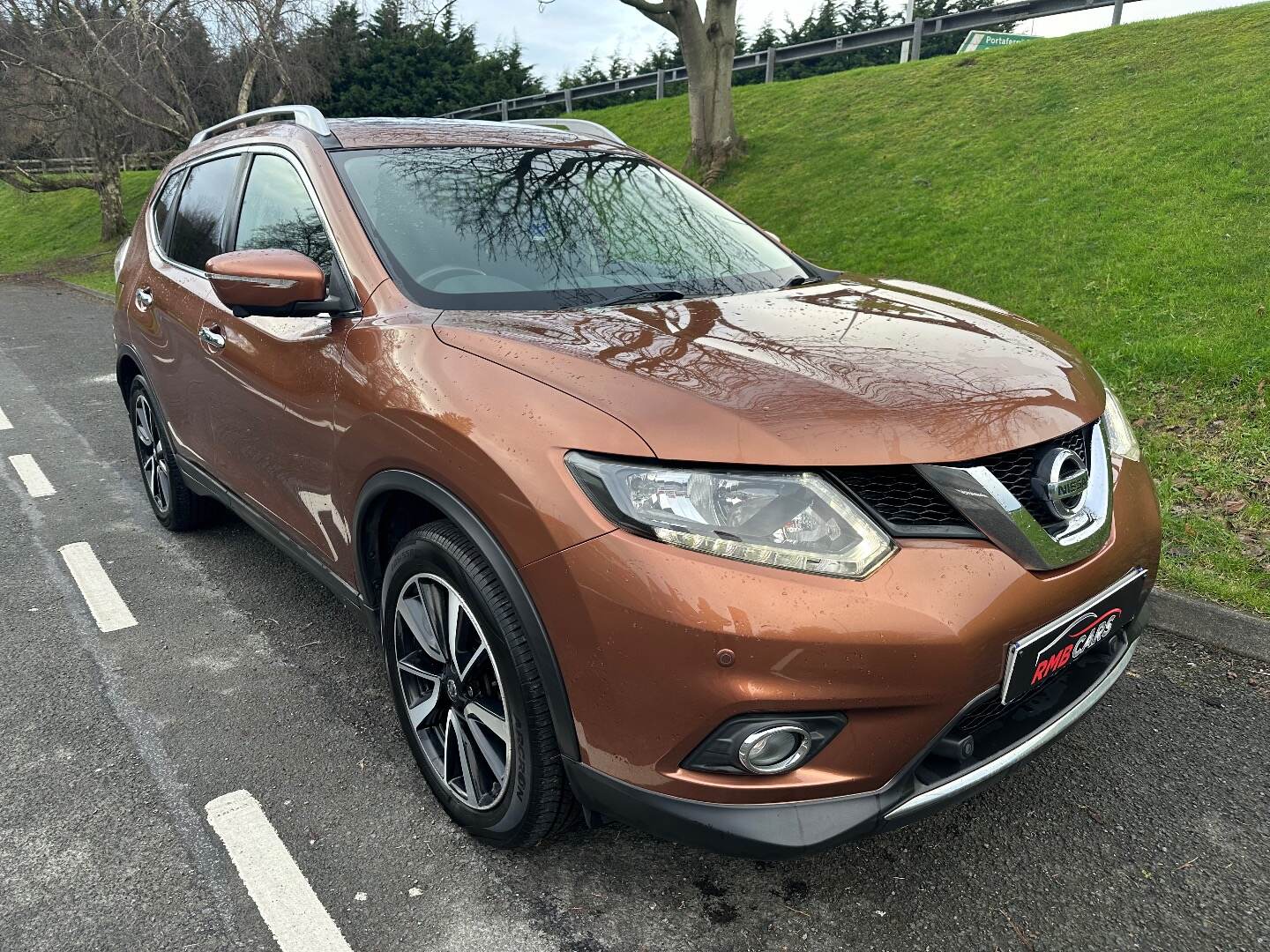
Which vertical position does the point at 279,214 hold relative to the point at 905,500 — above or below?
above

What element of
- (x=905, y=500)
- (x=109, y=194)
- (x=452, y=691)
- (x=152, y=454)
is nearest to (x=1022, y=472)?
(x=905, y=500)

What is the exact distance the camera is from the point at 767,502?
1.78 metres

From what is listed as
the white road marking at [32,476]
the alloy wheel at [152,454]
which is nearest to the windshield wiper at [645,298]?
the alloy wheel at [152,454]

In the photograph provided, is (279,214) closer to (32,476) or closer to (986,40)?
(32,476)

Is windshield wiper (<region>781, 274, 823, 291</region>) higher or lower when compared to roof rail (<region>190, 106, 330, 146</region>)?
lower

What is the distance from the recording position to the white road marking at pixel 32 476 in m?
5.25

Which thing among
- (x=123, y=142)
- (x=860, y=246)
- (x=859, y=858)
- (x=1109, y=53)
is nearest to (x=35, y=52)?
(x=123, y=142)

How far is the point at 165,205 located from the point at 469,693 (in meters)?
3.35

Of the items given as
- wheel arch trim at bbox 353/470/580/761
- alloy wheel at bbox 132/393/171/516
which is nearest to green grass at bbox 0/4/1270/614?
wheel arch trim at bbox 353/470/580/761

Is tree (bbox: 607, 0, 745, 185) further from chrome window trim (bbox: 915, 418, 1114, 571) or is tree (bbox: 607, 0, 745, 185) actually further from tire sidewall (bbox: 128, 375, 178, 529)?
chrome window trim (bbox: 915, 418, 1114, 571)

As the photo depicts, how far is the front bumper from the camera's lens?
5.89 feet

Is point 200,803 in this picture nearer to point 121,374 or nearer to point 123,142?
point 121,374

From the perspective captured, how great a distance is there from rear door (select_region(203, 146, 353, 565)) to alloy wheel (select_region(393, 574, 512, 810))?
433 mm

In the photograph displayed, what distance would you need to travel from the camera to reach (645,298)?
2.63m
